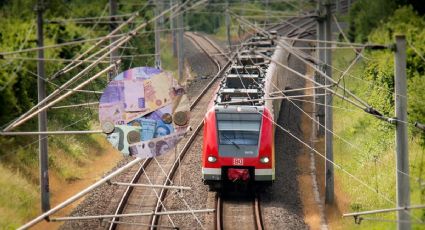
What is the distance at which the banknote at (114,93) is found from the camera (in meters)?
17.7

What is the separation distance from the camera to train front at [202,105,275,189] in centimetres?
2373

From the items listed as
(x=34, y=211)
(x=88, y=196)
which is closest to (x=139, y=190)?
(x=88, y=196)

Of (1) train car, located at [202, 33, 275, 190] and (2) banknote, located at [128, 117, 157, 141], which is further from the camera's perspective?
(1) train car, located at [202, 33, 275, 190]

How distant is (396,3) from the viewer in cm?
4519

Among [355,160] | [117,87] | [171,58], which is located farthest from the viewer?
[171,58]

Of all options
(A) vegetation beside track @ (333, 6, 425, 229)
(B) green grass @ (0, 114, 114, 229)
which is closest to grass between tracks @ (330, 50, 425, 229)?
(A) vegetation beside track @ (333, 6, 425, 229)

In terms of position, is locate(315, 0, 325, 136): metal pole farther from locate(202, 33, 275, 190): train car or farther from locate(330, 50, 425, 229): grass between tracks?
locate(202, 33, 275, 190): train car

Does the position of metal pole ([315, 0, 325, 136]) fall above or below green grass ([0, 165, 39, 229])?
above

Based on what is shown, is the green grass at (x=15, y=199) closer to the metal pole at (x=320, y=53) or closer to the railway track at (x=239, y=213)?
the railway track at (x=239, y=213)

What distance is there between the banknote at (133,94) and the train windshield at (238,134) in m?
6.65

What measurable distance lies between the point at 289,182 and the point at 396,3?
21.4 metres

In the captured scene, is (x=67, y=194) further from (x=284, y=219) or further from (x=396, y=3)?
(x=396, y=3)

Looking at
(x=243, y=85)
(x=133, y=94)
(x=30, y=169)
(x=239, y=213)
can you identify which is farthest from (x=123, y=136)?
(x=30, y=169)

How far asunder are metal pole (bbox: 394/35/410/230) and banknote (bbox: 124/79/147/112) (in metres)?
5.39
